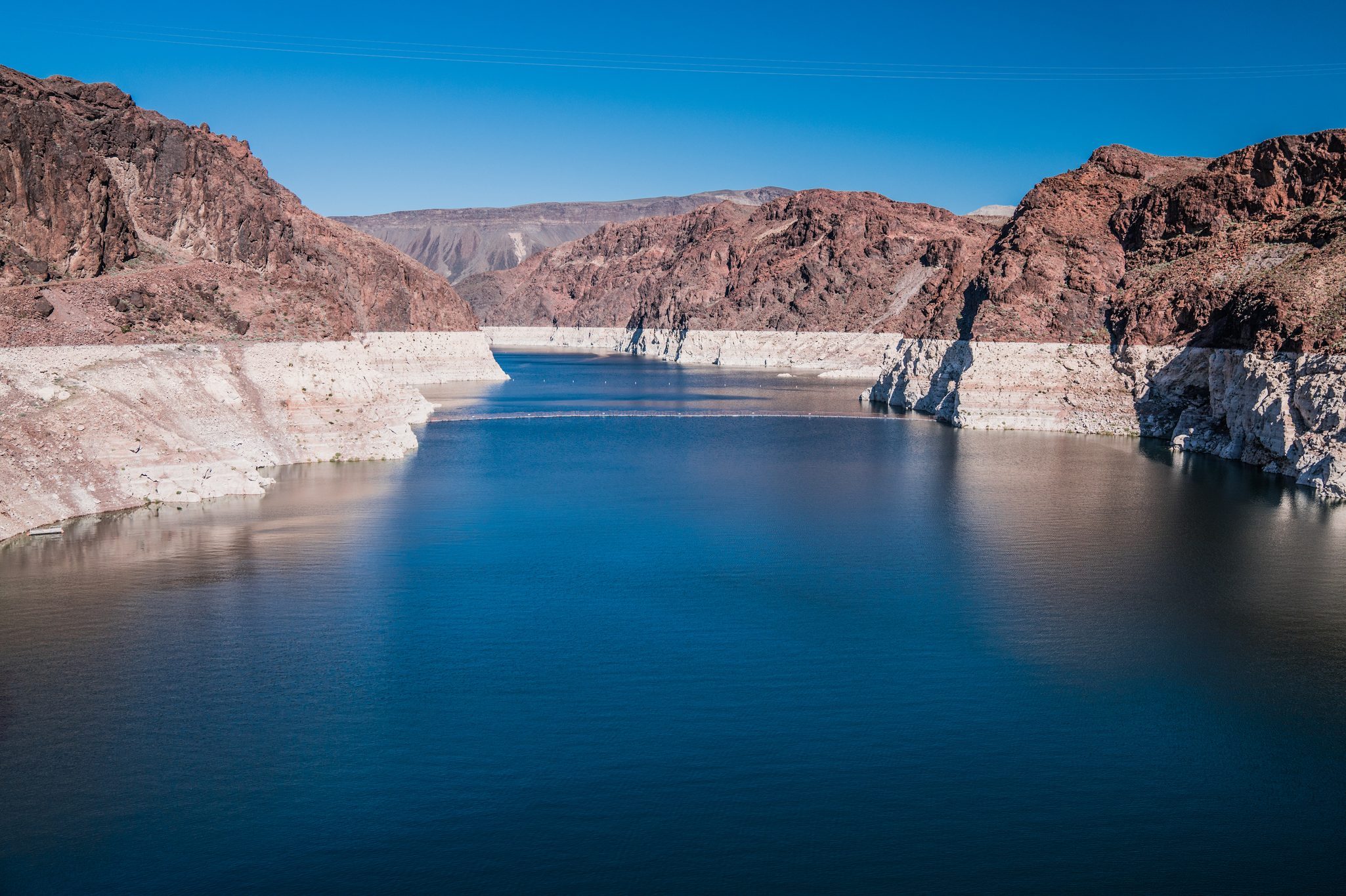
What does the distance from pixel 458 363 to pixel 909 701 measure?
106 m

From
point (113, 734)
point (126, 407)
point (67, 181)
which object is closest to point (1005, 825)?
point (113, 734)

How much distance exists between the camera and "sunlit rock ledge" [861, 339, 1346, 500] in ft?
145

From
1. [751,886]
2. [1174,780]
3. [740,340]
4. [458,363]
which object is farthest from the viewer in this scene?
[740,340]

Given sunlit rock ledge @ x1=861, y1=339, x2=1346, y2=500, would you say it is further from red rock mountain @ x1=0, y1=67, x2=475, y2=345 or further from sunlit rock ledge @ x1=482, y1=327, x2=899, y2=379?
sunlit rock ledge @ x1=482, y1=327, x2=899, y2=379

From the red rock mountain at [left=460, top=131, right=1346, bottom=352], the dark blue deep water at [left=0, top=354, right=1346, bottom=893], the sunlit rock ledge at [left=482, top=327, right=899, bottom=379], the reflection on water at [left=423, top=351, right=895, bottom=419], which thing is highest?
the red rock mountain at [left=460, top=131, right=1346, bottom=352]

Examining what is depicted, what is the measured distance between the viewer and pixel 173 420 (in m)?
40.3

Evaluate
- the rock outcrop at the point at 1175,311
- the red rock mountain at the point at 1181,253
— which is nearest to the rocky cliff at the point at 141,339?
the rock outcrop at the point at 1175,311

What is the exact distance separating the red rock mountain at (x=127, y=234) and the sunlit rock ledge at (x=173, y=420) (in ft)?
7.10

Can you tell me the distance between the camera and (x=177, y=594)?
26.5 meters

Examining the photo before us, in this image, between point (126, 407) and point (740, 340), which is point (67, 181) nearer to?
point (126, 407)

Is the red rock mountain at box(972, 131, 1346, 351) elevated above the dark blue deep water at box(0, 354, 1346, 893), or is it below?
above

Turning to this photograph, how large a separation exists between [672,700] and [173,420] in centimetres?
2766

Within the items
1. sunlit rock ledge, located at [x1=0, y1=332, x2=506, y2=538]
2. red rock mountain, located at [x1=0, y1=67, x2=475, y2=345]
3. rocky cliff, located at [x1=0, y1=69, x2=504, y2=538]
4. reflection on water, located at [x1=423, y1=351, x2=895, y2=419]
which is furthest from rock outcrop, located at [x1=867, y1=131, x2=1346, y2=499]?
red rock mountain, located at [x1=0, y1=67, x2=475, y2=345]

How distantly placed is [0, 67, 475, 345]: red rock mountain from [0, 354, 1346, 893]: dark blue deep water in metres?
14.5
